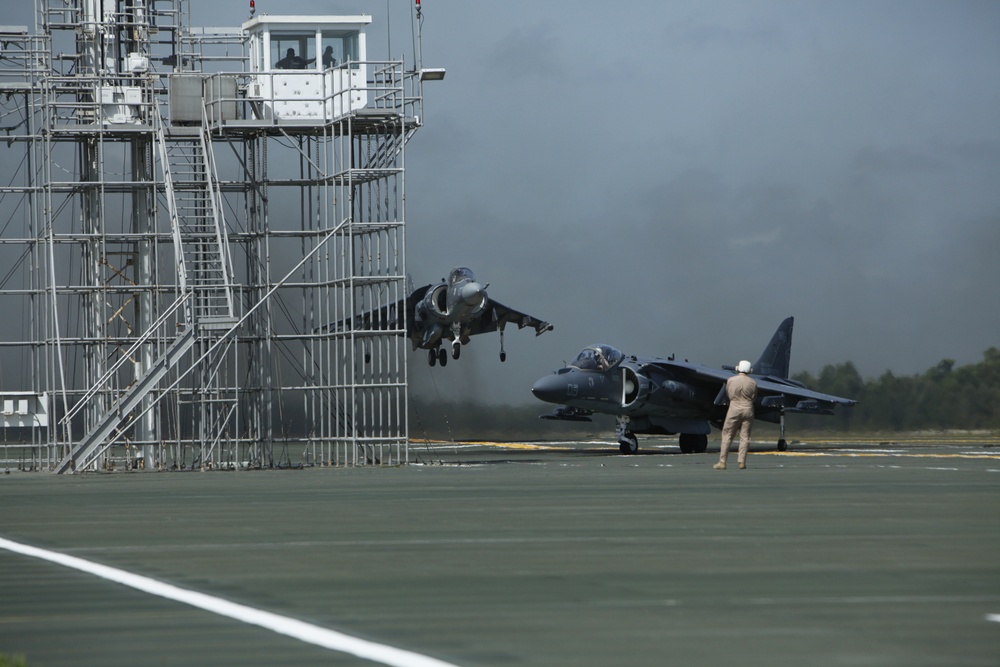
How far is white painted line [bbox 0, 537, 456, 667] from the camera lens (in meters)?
5.67

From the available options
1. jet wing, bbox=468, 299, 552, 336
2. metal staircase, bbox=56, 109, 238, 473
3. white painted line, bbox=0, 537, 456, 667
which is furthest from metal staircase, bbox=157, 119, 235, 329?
white painted line, bbox=0, 537, 456, 667

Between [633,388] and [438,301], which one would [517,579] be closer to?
[438,301]

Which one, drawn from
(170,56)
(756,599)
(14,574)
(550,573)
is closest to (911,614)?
(756,599)

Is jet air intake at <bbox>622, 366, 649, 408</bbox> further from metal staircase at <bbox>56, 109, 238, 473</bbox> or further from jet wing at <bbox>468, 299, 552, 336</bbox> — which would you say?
metal staircase at <bbox>56, 109, 238, 473</bbox>

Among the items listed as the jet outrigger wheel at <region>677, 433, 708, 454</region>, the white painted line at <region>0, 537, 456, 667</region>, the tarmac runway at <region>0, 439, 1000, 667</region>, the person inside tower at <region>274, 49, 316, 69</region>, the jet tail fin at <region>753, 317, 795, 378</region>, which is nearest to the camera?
the white painted line at <region>0, 537, 456, 667</region>

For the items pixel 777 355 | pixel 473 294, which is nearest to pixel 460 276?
pixel 473 294

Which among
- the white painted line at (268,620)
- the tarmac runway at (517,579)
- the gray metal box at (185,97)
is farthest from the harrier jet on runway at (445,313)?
the white painted line at (268,620)

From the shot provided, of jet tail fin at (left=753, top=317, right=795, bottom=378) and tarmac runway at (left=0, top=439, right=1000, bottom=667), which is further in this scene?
jet tail fin at (left=753, top=317, right=795, bottom=378)

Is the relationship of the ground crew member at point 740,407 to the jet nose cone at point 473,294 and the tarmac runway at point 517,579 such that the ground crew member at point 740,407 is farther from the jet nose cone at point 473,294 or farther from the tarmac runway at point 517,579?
the jet nose cone at point 473,294

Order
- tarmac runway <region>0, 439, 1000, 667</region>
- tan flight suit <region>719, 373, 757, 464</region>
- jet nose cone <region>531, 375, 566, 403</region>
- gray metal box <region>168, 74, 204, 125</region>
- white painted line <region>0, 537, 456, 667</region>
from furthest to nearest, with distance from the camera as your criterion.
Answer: jet nose cone <region>531, 375, 566, 403</region> < gray metal box <region>168, 74, 204, 125</region> < tan flight suit <region>719, 373, 757, 464</region> < tarmac runway <region>0, 439, 1000, 667</region> < white painted line <region>0, 537, 456, 667</region>

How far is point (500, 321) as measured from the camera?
4025 cm

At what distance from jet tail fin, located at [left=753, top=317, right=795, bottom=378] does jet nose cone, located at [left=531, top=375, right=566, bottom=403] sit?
10.2 m

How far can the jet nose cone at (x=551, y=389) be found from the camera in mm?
37938

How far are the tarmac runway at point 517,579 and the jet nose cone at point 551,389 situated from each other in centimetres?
2068
